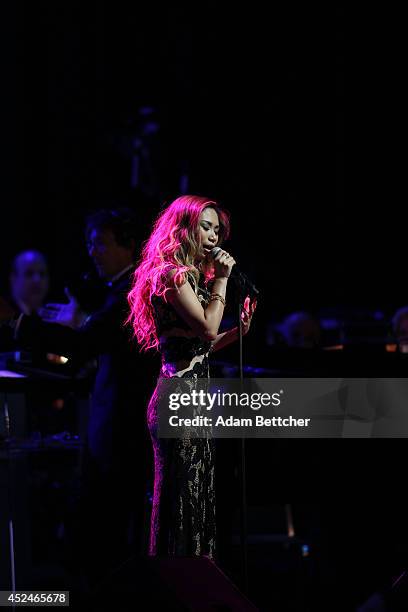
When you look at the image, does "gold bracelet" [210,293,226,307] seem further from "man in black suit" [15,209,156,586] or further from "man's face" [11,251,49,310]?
"man's face" [11,251,49,310]

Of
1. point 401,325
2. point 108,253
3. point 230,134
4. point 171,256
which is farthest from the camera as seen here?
point 230,134

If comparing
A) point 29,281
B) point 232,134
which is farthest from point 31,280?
point 232,134

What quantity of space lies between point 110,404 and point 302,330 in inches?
97.4

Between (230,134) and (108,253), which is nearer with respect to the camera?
(108,253)

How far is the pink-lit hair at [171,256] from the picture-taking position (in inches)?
114

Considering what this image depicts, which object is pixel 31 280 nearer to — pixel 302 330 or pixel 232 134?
pixel 302 330

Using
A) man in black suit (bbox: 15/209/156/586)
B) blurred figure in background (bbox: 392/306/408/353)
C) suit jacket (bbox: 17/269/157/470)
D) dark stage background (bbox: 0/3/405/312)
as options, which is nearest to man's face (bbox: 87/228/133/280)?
man in black suit (bbox: 15/209/156/586)

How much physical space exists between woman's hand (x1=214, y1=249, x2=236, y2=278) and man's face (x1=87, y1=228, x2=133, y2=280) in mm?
773

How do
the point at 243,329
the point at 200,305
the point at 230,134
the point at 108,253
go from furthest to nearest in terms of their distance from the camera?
1. the point at 230,134
2. the point at 108,253
3. the point at 243,329
4. the point at 200,305

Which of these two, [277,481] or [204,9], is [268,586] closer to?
[277,481]

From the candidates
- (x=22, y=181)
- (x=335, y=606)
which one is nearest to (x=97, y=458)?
(x=335, y=606)

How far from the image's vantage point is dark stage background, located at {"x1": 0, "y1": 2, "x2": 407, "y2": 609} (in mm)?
6512

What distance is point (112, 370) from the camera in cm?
338

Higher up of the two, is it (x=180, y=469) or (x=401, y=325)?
(x=401, y=325)
